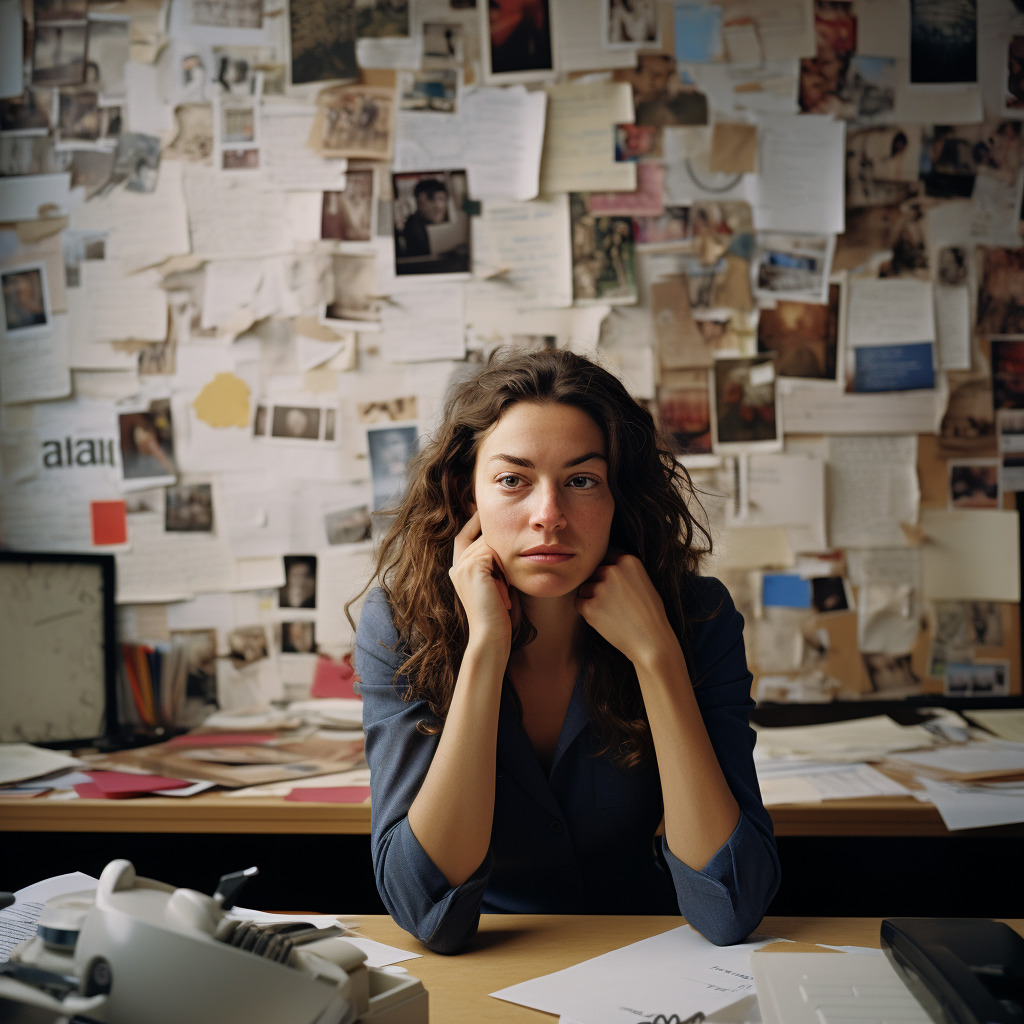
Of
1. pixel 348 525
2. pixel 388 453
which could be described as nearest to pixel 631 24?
pixel 388 453

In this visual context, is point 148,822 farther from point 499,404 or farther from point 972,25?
point 972,25

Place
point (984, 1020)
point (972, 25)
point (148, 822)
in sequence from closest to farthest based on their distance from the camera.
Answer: point (984, 1020) < point (148, 822) < point (972, 25)

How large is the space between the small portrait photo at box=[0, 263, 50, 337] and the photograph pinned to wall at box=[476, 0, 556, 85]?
102 centimetres

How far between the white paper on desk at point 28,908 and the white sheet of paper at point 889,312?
5.32 feet

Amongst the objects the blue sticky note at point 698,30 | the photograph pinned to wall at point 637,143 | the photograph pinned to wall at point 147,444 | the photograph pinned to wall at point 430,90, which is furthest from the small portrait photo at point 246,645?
the blue sticky note at point 698,30

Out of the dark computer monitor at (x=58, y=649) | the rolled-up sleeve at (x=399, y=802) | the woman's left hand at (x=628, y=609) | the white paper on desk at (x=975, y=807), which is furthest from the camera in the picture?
the dark computer monitor at (x=58, y=649)

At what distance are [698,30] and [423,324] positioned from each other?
2.64ft

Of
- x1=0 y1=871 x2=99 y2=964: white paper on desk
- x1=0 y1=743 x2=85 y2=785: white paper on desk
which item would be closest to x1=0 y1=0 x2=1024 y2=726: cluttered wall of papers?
x1=0 y1=743 x2=85 y2=785: white paper on desk

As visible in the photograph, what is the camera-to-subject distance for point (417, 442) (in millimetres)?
1866

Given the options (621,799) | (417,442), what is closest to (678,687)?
(621,799)

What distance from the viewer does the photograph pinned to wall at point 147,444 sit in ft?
6.11

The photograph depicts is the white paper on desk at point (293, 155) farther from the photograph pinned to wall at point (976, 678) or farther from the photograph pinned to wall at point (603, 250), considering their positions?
the photograph pinned to wall at point (976, 678)

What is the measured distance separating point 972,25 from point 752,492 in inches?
40.6

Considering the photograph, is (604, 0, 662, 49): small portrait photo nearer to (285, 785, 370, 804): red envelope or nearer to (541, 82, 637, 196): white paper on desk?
(541, 82, 637, 196): white paper on desk
